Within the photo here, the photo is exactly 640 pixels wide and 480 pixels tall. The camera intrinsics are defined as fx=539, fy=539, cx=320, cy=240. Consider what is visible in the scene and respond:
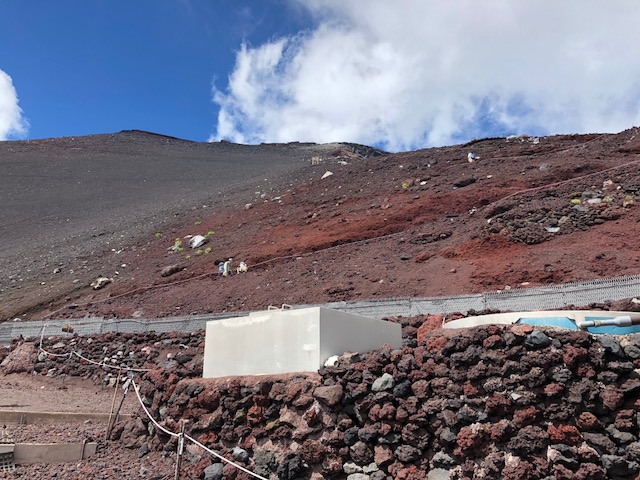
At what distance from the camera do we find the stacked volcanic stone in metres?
4.31

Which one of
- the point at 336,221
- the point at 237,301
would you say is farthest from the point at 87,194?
the point at 237,301

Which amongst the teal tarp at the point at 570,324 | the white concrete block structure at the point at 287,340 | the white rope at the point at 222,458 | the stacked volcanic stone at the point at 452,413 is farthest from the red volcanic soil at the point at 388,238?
the white rope at the point at 222,458

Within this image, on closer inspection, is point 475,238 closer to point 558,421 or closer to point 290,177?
point 558,421

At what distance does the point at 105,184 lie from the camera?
36688mm

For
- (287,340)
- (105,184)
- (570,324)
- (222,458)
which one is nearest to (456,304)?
(570,324)

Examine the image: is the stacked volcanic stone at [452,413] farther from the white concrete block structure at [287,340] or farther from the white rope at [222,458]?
the white concrete block structure at [287,340]

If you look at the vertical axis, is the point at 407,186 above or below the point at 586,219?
above

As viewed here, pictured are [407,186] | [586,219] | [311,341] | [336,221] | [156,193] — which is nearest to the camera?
[311,341]

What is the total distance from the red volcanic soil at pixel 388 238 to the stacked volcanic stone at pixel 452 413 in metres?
6.69

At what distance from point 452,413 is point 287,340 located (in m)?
2.39

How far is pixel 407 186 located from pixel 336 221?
365 cm

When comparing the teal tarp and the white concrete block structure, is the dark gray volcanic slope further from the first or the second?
the teal tarp

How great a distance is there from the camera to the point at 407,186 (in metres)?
20.7

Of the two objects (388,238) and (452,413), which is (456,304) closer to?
(452,413)
